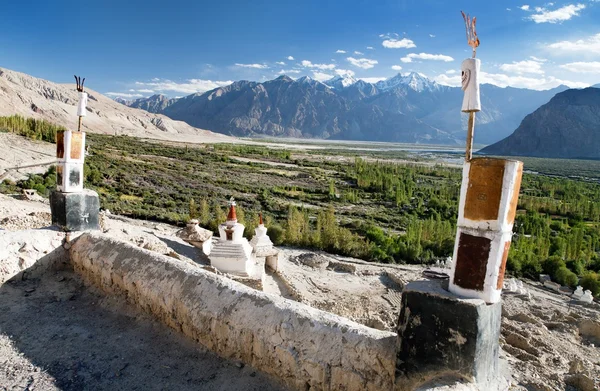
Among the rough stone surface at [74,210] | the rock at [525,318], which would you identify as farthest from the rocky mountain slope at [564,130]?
the rough stone surface at [74,210]

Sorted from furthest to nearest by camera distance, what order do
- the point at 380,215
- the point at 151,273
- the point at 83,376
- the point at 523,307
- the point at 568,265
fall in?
the point at 380,215, the point at 568,265, the point at 523,307, the point at 151,273, the point at 83,376

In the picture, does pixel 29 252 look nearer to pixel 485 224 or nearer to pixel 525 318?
pixel 485 224

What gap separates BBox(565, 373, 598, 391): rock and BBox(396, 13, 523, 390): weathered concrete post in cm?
403

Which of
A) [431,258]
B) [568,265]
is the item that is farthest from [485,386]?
[568,265]

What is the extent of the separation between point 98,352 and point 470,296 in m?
4.34

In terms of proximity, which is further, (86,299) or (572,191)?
(572,191)

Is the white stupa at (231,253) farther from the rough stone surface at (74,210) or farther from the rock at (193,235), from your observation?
the rough stone surface at (74,210)

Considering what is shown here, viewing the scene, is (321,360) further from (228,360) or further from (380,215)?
(380,215)

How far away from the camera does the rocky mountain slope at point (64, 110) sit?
97125mm

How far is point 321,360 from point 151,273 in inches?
117

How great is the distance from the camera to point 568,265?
21.5 metres

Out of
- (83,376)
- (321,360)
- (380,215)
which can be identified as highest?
(321,360)

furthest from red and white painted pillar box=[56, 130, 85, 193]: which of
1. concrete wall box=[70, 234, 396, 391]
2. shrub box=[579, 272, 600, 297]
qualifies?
shrub box=[579, 272, 600, 297]

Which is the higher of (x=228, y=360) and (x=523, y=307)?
(x=228, y=360)
